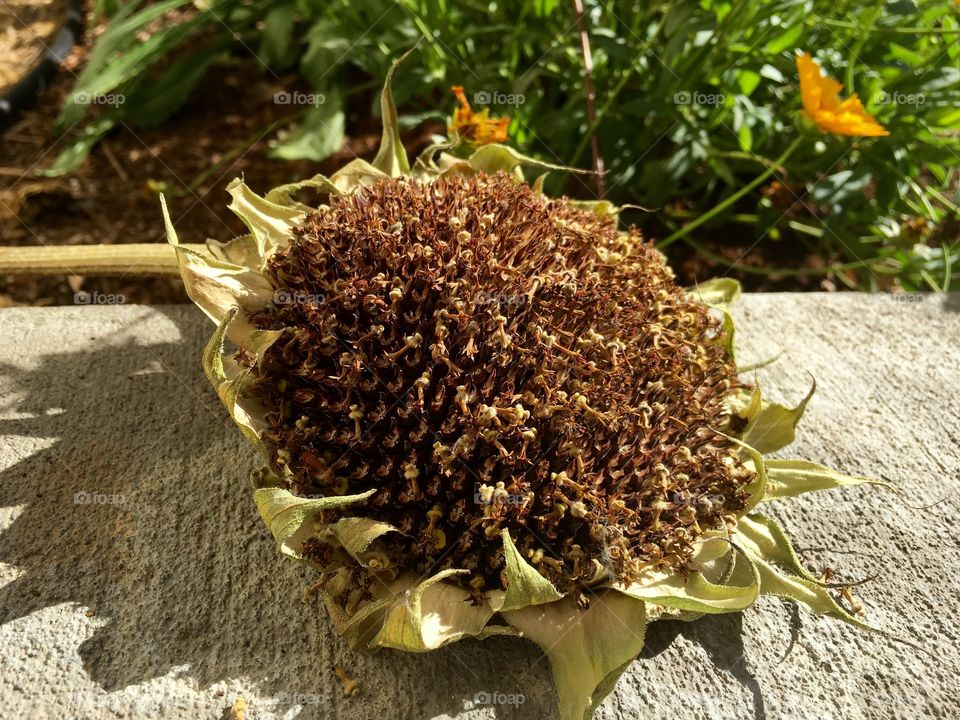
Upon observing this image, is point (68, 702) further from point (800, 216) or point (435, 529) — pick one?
point (800, 216)

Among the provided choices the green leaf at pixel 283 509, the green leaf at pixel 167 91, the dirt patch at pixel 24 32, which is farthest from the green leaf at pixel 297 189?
the dirt patch at pixel 24 32

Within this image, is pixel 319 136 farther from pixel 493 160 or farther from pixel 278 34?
pixel 493 160

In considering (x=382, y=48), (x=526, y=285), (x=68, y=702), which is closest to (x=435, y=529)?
(x=526, y=285)

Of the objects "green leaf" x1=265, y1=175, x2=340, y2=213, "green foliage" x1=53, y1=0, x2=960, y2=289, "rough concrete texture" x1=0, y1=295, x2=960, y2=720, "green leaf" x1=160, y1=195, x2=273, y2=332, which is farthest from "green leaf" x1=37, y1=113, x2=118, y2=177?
"green leaf" x1=160, y1=195, x2=273, y2=332

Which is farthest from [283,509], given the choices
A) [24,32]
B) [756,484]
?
[24,32]

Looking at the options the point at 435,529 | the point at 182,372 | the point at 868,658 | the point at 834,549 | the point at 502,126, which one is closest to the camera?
the point at 435,529

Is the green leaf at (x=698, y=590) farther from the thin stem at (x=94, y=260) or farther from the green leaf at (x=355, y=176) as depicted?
the thin stem at (x=94, y=260)

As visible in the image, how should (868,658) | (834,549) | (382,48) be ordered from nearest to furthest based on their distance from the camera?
(868,658), (834,549), (382,48)

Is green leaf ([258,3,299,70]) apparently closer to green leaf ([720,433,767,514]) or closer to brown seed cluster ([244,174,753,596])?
brown seed cluster ([244,174,753,596])
